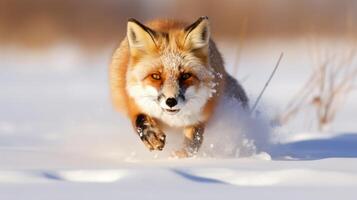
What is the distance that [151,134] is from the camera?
17.2 feet

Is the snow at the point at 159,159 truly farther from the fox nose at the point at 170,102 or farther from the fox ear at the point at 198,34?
the fox ear at the point at 198,34

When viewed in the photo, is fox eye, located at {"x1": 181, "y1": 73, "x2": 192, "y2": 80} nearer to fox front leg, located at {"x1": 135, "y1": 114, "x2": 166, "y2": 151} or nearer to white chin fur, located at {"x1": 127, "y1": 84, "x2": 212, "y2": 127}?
white chin fur, located at {"x1": 127, "y1": 84, "x2": 212, "y2": 127}

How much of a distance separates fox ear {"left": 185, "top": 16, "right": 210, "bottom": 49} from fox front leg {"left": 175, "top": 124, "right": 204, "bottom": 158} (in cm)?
58

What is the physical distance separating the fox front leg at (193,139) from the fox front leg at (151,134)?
0.67ft

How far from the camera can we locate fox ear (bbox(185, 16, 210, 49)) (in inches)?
211

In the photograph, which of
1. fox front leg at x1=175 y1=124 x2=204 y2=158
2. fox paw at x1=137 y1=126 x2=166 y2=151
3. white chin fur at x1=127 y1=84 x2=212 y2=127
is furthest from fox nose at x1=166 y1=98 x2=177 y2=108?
fox front leg at x1=175 y1=124 x2=204 y2=158

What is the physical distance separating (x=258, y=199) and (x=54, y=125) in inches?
198

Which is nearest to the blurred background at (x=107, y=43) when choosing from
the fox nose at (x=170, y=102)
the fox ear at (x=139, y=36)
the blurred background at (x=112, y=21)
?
the blurred background at (x=112, y=21)

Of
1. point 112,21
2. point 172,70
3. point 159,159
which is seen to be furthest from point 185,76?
point 112,21

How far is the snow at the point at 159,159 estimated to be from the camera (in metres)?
3.66

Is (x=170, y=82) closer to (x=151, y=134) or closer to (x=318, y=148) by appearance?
(x=151, y=134)

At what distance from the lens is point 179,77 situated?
17.0 feet

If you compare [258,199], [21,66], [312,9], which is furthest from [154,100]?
[312,9]

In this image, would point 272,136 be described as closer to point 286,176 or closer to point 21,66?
point 286,176
